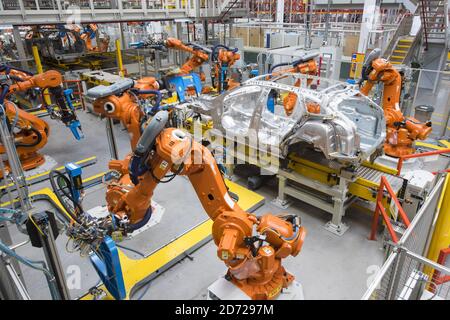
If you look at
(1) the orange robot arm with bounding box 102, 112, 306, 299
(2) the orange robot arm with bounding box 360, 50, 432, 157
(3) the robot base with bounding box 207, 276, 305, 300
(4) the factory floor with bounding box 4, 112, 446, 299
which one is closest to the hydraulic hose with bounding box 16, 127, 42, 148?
(4) the factory floor with bounding box 4, 112, 446, 299

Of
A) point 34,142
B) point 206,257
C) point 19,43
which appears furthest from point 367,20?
point 34,142

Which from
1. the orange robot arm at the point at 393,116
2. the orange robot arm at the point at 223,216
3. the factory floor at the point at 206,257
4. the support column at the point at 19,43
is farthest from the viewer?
the support column at the point at 19,43

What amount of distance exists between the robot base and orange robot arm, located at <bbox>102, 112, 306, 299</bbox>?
0.08 metres

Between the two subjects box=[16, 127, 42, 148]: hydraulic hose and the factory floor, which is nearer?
the factory floor

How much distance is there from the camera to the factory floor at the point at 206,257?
4.03 m

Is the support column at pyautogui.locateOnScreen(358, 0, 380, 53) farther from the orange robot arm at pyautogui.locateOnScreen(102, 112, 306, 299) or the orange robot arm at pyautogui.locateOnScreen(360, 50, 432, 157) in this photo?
the orange robot arm at pyautogui.locateOnScreen(102, 112, 306, 299)

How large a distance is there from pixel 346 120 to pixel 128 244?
3.79 metres

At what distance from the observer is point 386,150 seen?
6895mm

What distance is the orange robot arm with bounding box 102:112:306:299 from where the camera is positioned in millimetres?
3102

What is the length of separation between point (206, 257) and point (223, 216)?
1555 millimetres

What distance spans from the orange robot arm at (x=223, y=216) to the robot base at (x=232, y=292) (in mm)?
79

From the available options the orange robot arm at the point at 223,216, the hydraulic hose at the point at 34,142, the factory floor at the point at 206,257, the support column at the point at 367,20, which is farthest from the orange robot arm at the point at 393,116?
the support column at the point at 367,20

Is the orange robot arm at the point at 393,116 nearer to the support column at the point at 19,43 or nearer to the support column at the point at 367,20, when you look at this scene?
the support column at the point at 367,20
